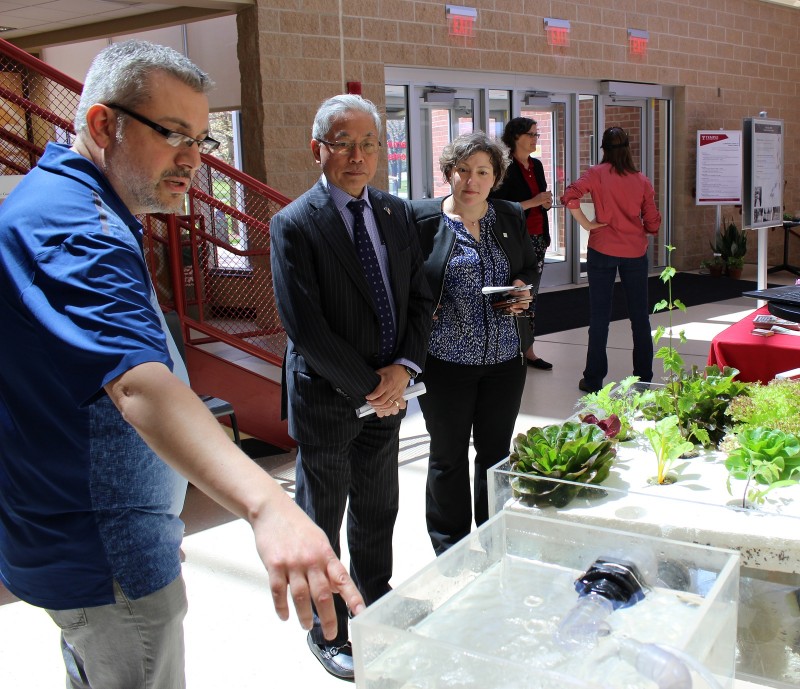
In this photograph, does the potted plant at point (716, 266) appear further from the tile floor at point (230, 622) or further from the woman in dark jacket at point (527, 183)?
the tile floor at point (230, 622)

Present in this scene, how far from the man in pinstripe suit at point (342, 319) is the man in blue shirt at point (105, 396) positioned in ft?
2.98

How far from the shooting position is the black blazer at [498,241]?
2.93 meters

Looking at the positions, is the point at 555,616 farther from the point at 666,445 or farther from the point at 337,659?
the point at 337,659

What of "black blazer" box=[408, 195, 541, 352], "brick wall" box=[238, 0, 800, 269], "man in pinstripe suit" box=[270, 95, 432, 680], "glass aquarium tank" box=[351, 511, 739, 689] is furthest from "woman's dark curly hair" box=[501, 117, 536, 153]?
"glass aquarium tank" box=[351, 511, 739, 689]

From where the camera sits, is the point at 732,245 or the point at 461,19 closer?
the point at 461,19

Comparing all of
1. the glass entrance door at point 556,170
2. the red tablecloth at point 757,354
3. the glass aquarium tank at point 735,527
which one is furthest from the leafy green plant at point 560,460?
the glass entrance door at point 556,170

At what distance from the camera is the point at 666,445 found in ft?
6.75

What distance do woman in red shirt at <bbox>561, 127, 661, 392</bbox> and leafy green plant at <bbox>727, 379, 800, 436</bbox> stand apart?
3075 mm

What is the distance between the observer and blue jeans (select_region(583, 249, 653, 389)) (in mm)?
5469

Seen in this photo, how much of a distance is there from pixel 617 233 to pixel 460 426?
113 inches

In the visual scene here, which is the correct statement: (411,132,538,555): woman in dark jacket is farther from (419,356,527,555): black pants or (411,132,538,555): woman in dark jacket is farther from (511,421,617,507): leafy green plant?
(511,421,617,507): leafy green plant

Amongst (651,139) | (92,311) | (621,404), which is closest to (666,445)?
(621,404)

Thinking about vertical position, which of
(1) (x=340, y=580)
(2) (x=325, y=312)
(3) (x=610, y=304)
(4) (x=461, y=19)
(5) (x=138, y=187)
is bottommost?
(3) (x=610, y=304)

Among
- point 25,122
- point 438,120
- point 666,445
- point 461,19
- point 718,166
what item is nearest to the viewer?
point 666,445
